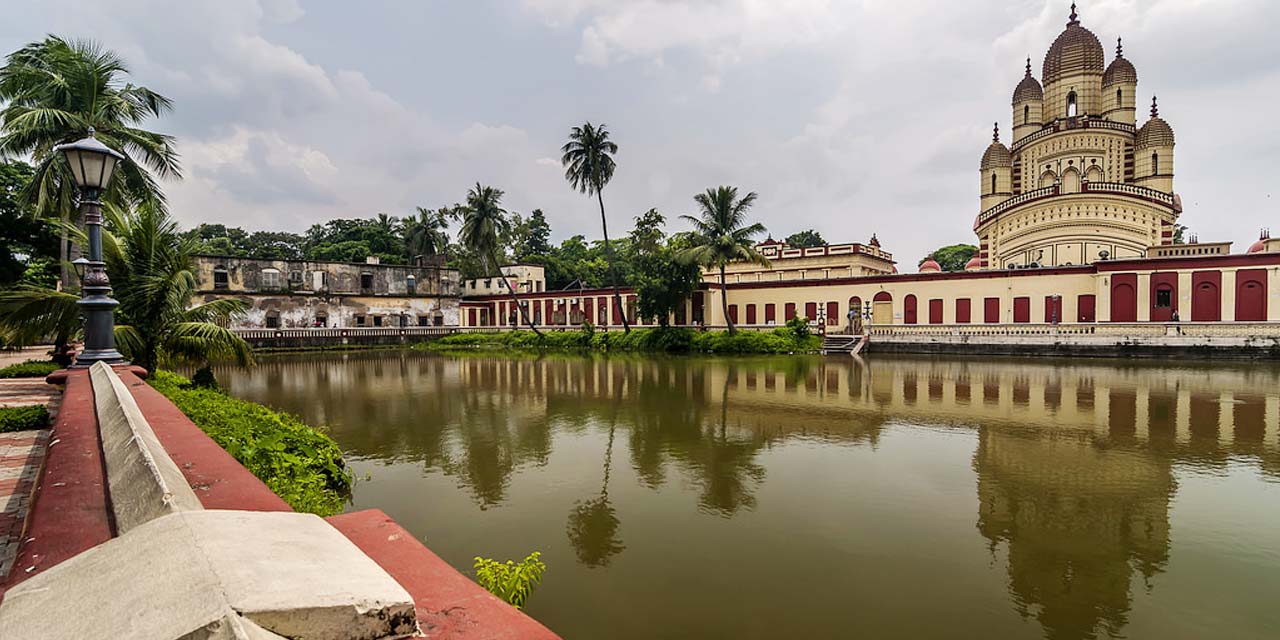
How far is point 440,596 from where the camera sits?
1.71 m

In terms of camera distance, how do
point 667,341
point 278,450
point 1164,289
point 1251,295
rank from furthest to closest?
point 667,341, point 1164,289, point 1251,295, point 278,450

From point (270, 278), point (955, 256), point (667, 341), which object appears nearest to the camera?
point (667, 341)

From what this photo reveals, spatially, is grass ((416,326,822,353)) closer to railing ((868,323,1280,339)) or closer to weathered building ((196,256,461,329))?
railing ((868,323,1280,339))

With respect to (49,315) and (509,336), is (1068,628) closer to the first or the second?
(49,315)

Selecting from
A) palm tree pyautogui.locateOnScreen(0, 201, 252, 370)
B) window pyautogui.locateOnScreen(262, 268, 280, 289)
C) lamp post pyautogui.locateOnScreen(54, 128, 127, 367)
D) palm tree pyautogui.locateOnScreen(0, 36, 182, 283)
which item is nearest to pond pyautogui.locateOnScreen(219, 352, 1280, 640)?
palm tree pyautogui.locateOnScreen(0, 201, 252, 370)

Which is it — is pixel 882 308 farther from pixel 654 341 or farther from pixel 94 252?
pixel 94 252

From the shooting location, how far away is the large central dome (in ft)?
123

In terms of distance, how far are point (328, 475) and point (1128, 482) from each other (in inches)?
394

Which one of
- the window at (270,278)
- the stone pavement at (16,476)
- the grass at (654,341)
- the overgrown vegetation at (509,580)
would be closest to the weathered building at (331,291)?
the window at (270,278)

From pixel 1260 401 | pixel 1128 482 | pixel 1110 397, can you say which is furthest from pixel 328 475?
pixel 1260 401

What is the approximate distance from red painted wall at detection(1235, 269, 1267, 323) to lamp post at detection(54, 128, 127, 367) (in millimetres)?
37973

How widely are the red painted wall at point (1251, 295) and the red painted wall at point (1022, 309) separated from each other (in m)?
7.72

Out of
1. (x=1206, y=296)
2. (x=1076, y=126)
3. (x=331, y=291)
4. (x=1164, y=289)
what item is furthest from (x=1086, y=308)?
(x=331, y=291)

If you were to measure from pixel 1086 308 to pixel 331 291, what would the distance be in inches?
1906
